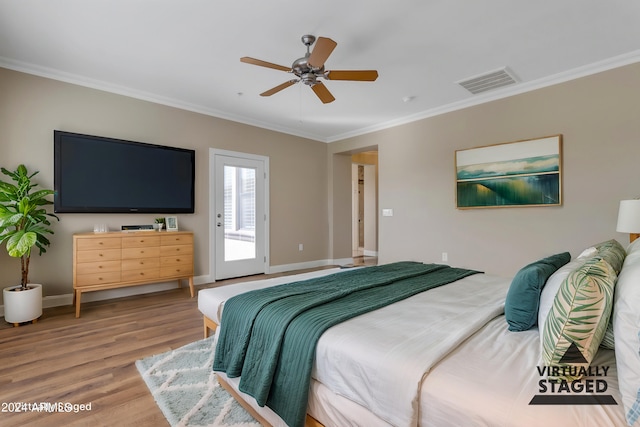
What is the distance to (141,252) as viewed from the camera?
3707 millimetres

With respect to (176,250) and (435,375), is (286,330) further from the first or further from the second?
(176,250)

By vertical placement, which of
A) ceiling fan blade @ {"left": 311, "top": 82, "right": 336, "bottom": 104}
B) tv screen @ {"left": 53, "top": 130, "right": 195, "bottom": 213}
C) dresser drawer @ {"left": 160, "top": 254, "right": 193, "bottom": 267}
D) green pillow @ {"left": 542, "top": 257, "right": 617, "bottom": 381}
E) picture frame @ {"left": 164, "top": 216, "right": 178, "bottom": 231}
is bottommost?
dresser drawer @ {"left": 160, "top": 254, "right": 193, "bottom": 267}

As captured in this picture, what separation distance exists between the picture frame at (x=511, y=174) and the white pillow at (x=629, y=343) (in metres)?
3.30

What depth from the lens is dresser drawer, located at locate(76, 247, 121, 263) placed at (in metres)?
3.30

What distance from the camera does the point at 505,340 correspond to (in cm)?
126

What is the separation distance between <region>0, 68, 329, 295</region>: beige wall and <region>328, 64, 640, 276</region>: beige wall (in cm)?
151

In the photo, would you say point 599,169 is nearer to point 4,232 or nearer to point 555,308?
point 555,308

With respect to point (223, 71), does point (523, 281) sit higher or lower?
lower

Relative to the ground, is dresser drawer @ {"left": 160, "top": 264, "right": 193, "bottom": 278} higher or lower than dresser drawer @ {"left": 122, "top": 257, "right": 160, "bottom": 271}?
lower

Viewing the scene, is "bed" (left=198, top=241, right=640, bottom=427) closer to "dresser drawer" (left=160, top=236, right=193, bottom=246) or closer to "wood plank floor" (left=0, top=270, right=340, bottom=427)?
"wood plank floor" (left=0, top=270, right=340, bottom=427)

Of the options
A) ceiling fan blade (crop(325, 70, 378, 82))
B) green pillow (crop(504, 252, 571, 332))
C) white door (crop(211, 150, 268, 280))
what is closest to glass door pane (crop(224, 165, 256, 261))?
white door (crop(211, 150, 268, 280))

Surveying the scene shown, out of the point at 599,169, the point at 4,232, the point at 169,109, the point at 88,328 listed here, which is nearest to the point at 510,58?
the point at 599,169

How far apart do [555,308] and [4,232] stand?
14.8 feet

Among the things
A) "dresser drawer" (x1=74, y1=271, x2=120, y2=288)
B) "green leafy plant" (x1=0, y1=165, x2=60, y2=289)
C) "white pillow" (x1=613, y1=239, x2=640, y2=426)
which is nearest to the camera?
"white pillow" (x1=613, y1=239, x2=640, y2=426)
